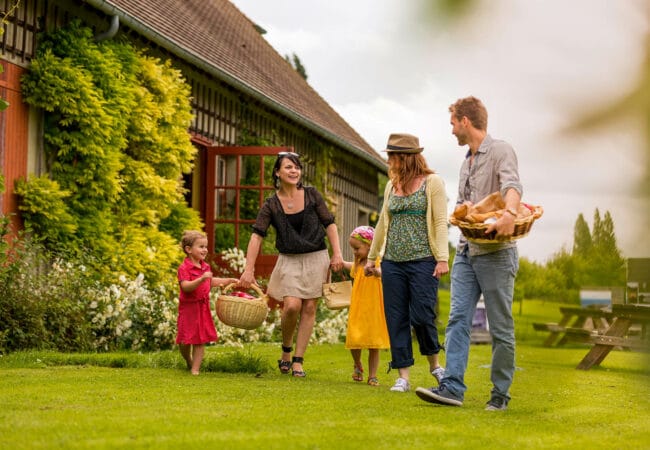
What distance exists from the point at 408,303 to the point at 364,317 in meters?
1.01

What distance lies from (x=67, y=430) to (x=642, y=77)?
3494 mm

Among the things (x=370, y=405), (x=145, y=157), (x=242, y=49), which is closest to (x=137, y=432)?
(x=370, y=405)

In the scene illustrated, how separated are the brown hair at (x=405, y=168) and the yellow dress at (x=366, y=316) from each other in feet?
4.06

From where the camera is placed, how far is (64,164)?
31.5 ft

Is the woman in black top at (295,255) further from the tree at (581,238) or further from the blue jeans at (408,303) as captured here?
the tree at (581,238)

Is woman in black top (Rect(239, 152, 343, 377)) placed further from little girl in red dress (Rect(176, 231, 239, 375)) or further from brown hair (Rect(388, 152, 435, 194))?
brown hair (Rect(388, 152, 435, 194))

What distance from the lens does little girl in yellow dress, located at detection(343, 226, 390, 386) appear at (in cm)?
674

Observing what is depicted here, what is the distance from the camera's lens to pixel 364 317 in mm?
6922

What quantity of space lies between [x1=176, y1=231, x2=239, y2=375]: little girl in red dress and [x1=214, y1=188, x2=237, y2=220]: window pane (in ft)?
23.7

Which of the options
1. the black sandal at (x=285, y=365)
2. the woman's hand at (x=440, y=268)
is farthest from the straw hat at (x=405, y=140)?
the black sandal at (x=285, y=365)

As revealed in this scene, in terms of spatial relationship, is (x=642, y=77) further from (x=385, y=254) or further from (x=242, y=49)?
(x=242, y=49)

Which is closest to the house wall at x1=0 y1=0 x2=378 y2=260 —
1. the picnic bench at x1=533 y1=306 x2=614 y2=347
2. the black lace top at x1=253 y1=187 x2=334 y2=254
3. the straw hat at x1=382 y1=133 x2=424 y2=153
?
the black lace top at x1=253 y1=187 x2=334 y2=254

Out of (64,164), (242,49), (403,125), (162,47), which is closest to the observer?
(403,125)

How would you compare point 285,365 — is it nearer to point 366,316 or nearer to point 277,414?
point 366,316
